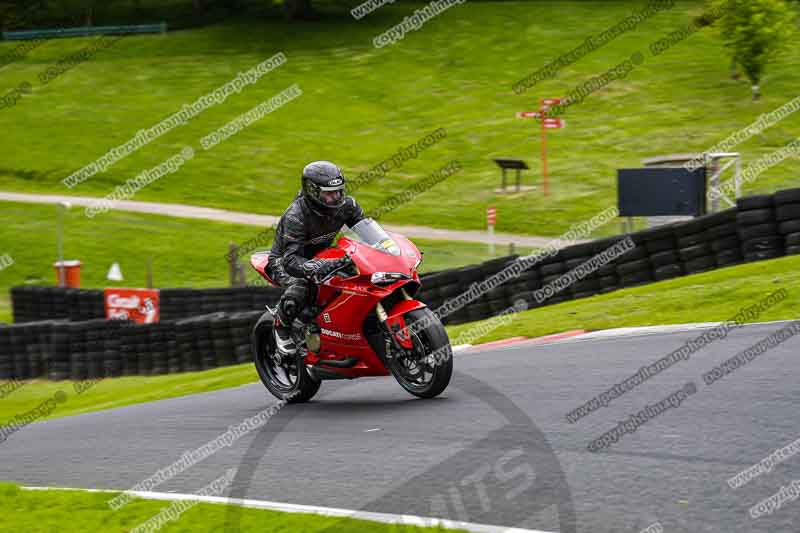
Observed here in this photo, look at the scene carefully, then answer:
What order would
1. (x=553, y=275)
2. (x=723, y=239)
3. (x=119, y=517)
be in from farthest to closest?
(x=553, y=275) < (x=723, y=239) < (x=119, y=517)

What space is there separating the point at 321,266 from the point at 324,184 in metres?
0.67

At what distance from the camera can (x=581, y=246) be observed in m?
15.7

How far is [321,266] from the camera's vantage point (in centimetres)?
906

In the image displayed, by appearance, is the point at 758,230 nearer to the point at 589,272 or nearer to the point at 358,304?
the point at 589,272

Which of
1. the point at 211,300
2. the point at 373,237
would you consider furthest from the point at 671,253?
the point at 211,300

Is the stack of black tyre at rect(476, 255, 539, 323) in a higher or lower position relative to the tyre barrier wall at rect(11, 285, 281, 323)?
higher

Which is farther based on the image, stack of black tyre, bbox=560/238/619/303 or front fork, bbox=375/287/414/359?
stack of black tyre, bbox=560/238/619/303

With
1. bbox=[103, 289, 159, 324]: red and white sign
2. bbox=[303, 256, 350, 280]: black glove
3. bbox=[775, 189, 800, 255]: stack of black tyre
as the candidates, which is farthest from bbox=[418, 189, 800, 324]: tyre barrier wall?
bbox=[103, 289, 159, 324]: red and white sign

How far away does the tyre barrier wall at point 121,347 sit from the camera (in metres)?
17.9

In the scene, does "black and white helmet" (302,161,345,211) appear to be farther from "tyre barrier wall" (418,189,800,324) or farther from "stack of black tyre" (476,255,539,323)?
"stack of black tyre" (476,255,539,323)

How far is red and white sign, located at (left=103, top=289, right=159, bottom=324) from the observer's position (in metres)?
22.8

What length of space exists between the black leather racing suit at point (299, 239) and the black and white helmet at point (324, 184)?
235 mm

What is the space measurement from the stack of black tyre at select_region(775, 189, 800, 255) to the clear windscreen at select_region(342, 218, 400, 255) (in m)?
7.11

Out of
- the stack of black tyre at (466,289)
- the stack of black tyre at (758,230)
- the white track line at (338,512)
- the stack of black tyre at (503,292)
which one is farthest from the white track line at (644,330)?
the white track line at (338,512)
